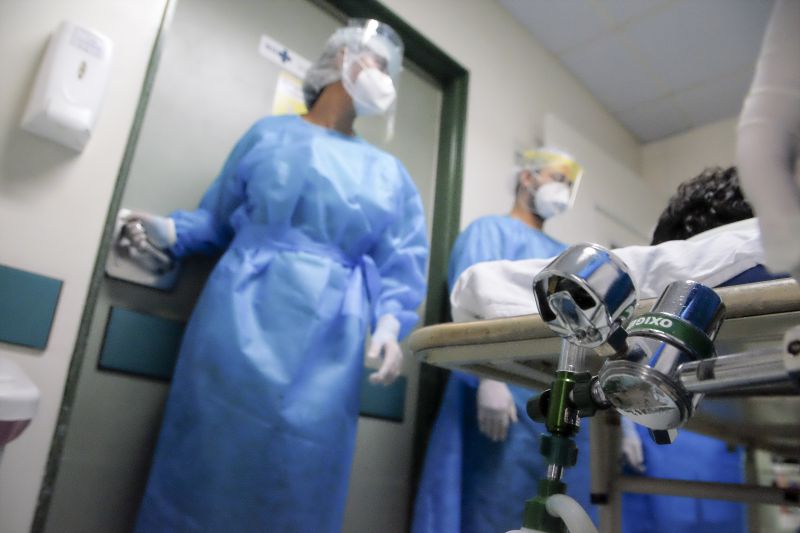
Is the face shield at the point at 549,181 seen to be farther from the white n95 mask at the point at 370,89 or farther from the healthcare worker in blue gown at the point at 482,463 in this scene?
the white n95 mask at the point at 370,89

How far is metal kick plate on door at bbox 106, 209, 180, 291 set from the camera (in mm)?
1170

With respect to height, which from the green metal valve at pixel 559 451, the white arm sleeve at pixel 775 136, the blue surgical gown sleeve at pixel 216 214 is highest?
the blue surgical gown sleeve at pixel 216 214

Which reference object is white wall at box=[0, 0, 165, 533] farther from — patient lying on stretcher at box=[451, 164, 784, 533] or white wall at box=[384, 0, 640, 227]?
white wall at box=[384, 0, 640, 227]

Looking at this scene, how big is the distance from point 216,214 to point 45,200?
0.32m

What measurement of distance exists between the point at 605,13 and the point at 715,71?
0.61 metres

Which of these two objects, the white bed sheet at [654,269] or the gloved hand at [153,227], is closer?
the white bed sheet at [654,269]

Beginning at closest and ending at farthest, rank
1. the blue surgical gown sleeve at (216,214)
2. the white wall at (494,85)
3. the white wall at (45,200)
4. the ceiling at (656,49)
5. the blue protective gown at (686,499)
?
1. the white wall at (45,200)
2. the blue surgical gown sleeve at (216,214)
3. the blue protective gown at (686,499)
4. the white wall at (494,85)
5. the ceiling at (656,49)

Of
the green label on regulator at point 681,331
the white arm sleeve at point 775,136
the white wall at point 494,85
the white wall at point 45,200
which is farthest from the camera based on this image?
the white wall at point 494,85

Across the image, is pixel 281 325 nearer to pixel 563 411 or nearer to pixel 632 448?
pixel 563 411

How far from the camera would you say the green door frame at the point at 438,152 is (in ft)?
3.66

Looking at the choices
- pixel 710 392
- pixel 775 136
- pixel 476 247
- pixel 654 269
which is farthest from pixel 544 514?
pixel 476 247

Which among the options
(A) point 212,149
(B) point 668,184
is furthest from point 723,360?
(B) point 668,184

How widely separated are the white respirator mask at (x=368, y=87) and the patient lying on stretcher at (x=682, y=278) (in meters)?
0.62

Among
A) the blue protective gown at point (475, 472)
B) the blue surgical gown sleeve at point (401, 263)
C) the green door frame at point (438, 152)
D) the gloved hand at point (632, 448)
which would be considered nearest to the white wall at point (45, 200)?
the green door frame at point (438, 152)
